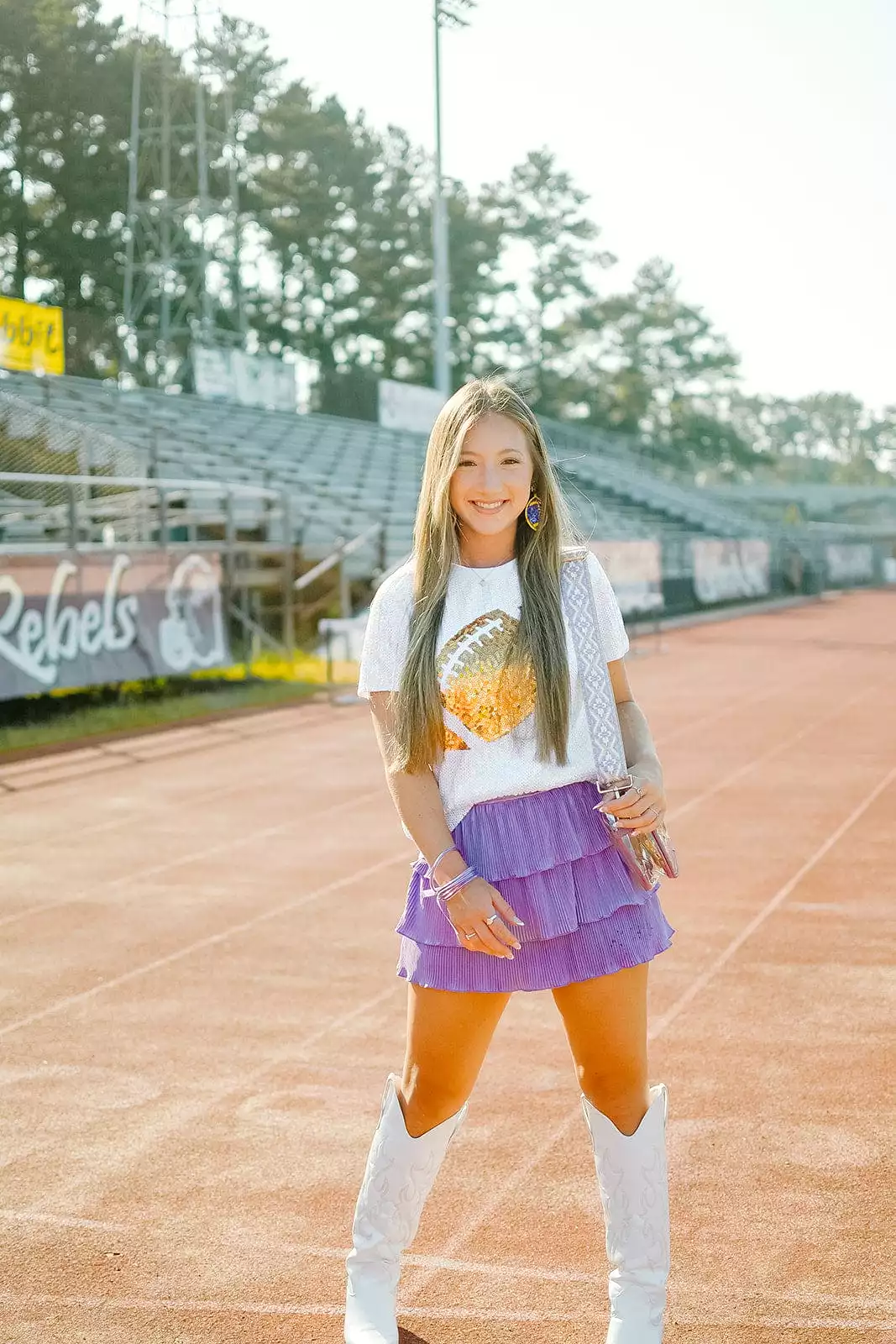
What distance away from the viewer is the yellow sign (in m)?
25.2

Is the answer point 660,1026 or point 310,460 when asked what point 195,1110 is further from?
point 310,460

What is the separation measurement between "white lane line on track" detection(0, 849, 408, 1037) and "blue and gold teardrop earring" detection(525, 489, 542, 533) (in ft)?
11.0

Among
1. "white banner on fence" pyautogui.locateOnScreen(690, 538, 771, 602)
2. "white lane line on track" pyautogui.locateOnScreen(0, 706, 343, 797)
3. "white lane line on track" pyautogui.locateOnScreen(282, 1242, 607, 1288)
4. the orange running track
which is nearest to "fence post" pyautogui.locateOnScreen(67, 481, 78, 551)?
"white lane line on track" pyautogui.locateOnScreen(0, 706, 343, 797)

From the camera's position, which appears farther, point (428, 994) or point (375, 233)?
point (375, 233)

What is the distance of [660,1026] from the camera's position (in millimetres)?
5289

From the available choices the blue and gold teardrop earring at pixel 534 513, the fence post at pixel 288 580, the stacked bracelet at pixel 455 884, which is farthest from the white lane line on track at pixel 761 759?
the fence post at pixel 288 580

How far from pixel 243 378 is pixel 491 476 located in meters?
33.2

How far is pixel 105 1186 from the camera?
4.01 meters

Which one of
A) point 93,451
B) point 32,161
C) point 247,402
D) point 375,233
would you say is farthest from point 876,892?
point 375,233

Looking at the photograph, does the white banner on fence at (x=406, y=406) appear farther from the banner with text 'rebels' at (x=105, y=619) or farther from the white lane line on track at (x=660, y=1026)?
the white lane line on track at (x=660, y=1026)

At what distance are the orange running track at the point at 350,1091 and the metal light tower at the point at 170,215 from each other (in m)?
28.0

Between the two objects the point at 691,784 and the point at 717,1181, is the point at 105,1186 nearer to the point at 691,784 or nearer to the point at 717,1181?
the point at 717,1181

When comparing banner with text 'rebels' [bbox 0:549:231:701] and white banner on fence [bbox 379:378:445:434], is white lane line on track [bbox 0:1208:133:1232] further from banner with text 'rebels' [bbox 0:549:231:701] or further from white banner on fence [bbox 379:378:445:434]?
white banner on fence [bbox 379:378:445:434]

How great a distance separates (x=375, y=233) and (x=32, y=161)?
14.8 metres
